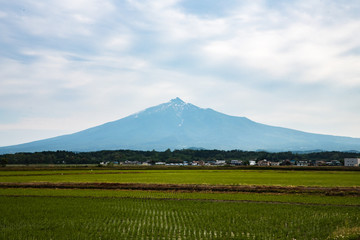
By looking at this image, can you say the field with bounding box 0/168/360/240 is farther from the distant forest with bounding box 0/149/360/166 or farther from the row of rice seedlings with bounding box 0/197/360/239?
the distant forest with bounding box 0/149/360/166

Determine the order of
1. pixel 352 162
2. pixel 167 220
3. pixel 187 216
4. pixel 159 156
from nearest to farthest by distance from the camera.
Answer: pixel 167 220 < pixel 187 216 < pixel 352 162 < pixel 159 156

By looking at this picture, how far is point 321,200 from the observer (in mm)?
23594

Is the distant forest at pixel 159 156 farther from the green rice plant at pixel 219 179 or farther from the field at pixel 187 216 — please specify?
the field at pixel 187 216

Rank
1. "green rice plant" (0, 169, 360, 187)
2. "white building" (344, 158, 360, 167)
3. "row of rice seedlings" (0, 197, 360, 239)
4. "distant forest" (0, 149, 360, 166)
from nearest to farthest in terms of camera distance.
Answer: "row of rice seedlings" (0, 197, 360, 239), "green rice plant" (0, 169, 360, 187), "white building" (344, 158, 360, 167), "distant forest" (0, 149, 360, 166)

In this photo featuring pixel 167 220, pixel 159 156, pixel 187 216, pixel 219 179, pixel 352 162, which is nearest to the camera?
pixel 167 220

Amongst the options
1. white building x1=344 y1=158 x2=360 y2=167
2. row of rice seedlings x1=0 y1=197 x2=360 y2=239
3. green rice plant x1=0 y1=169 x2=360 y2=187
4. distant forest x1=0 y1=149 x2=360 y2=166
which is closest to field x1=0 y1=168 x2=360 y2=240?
row of rice seedlings x1=0 y1=197 x2=360 y2=239

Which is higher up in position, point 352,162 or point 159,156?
point 159,156

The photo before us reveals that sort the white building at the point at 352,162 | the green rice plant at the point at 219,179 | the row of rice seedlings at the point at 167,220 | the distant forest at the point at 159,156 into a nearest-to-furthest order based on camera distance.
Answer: the row of rice seedlings at the point at 167,220 < the green rice plant at the point at 219,179 < the white building at the point at 352,162 < the distant forest at the point at 159,156

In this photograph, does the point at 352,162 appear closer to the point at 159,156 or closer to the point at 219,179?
the point at 219,179

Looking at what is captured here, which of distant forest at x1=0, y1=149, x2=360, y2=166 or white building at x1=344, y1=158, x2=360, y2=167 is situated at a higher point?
distant forest at x1=0, y1=149, x2=360, y2=166

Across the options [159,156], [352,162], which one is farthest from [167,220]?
[159,156]

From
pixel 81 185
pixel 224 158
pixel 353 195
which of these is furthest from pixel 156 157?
pixel 353 195

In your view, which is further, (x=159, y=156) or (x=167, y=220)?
(x=159, y=156)

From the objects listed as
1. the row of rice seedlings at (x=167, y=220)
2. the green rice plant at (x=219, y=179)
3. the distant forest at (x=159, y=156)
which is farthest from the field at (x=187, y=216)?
the distant forest at (x=159, y=156)
